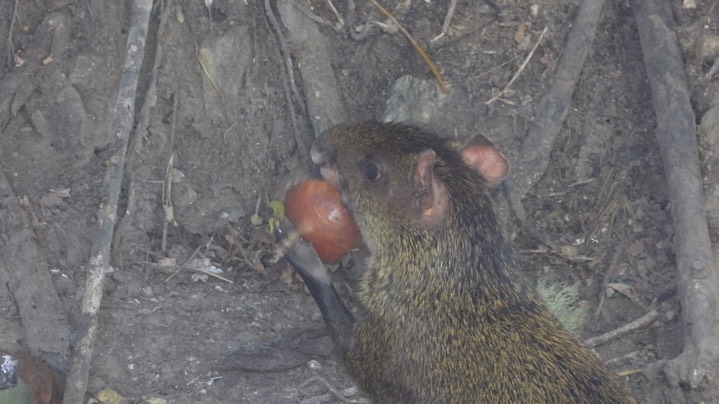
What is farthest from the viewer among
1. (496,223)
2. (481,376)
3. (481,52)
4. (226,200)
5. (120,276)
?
(481,52)

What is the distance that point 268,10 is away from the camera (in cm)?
609

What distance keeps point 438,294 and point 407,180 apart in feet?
1.76

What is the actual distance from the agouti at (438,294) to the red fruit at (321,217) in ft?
0.30

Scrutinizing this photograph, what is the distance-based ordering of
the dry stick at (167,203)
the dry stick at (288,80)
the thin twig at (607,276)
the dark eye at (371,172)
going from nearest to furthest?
the dark eye at (371,172), the dry stick at (167,203), the thin twig at (607,276), the dry stick at (288,80)

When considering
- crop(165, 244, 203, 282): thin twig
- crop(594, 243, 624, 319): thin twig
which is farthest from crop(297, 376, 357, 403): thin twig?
crop(594, 243, 624, 319): thin twig

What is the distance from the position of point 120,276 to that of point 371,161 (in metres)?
1.41

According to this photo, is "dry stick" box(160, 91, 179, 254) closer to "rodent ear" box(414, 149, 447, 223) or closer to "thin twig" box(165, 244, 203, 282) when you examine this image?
"thin twig" box(165, 244, 203, 282)

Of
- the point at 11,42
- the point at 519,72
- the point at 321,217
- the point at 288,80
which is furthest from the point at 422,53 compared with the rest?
the point at 11,42

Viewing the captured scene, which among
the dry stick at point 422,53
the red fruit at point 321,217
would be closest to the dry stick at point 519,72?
the dry stick at point 422,53

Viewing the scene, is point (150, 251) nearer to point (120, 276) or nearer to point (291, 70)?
point (120, 276)

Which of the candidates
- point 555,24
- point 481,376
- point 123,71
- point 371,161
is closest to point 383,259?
point 371,161

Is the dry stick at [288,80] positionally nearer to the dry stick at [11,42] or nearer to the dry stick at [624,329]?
the dry stick at [11,42]

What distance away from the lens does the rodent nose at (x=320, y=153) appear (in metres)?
5.36

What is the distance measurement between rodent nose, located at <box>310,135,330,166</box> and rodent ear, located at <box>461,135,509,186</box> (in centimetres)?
67
